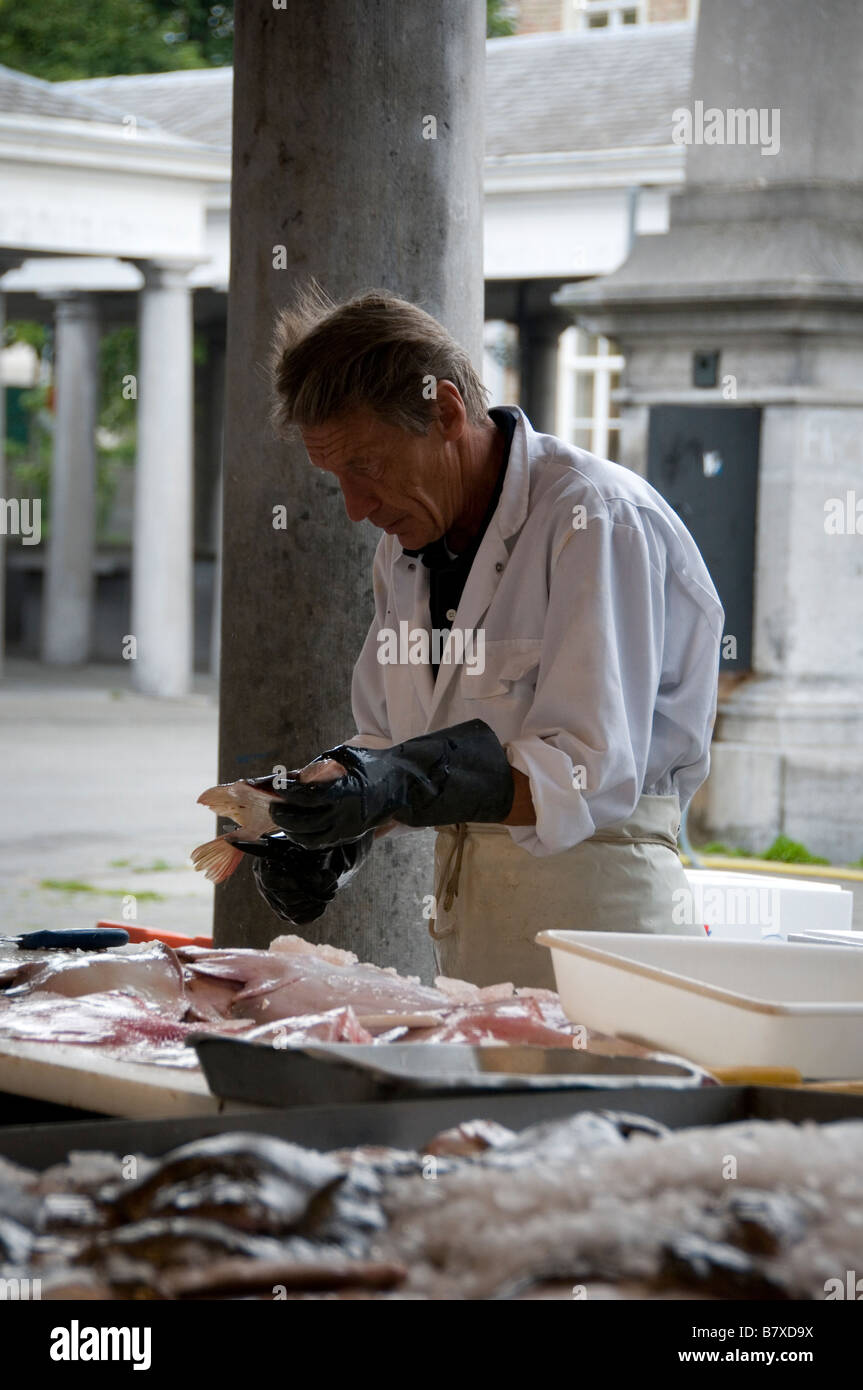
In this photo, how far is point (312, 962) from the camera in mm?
2514

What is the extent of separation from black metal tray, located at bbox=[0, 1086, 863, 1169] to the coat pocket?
1256mm

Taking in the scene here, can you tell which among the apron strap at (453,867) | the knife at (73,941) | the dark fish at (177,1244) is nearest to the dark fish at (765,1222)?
the dark fish at (177,1244)

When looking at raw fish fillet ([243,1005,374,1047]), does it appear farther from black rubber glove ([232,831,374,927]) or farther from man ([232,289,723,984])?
black rubber glove ([232,831,374,927])

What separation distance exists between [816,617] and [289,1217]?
6.31m

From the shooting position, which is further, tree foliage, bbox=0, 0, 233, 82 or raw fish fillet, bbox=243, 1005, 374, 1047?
tree foliage, bbox=0, 0, 233, 82

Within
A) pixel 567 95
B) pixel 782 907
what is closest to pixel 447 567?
pixel 782 907

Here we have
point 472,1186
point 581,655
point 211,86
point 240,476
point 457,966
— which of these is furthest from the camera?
point 211,86

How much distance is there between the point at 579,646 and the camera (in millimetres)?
2777

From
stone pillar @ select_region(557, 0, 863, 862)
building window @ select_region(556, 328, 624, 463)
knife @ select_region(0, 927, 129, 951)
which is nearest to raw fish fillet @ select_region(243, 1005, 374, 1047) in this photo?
knife @ select_region(0, 927, 129, 951)

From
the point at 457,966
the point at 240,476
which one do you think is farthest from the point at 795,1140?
the point at 240,476

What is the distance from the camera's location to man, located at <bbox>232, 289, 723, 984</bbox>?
107 inches

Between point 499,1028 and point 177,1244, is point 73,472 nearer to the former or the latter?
point 499,1028

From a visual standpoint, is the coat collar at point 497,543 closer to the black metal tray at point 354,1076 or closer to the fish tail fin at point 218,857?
the fish tail fin at point 218,857
